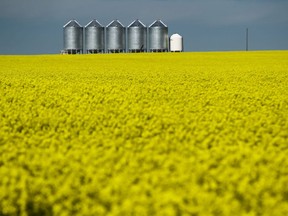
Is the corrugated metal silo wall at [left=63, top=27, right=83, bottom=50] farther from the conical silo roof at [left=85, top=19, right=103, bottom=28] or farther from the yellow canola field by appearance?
the yellow canola field

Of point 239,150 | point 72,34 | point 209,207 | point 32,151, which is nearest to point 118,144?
point 32,151

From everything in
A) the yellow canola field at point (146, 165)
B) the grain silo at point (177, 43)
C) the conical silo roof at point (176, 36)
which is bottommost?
the yellow canola field at point (146, 165)

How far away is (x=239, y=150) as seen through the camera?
633 cm

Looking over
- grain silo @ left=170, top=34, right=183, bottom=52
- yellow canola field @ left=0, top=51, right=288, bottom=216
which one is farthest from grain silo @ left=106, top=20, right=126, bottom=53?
yellow canola field @ left=0, top=51, right=288, bottom=216

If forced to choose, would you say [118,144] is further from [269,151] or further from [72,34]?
[72,34]

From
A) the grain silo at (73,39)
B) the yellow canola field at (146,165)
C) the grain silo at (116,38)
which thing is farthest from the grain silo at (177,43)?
the yellow canola field at (146,165)

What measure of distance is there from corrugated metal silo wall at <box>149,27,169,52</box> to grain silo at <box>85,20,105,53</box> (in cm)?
813

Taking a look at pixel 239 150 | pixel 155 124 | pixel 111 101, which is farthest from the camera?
pixel 111 101

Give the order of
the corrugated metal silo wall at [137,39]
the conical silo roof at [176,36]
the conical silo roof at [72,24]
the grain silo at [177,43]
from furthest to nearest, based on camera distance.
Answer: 1. the conical silo roof at [72,24]
2. the corrugated metal silo wall at [137,39]
3. the conical silo roof at [176,36]
4. the grain silo at [177,43]

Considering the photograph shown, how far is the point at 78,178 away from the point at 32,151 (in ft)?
4.80

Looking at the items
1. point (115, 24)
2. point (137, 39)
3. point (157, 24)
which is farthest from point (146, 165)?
point (157, 24)

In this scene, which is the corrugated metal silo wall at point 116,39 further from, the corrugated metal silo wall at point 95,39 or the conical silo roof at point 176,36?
the conical silo roof at point 176,36

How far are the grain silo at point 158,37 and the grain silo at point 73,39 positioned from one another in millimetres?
11732

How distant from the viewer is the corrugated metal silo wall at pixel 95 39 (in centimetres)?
9175
